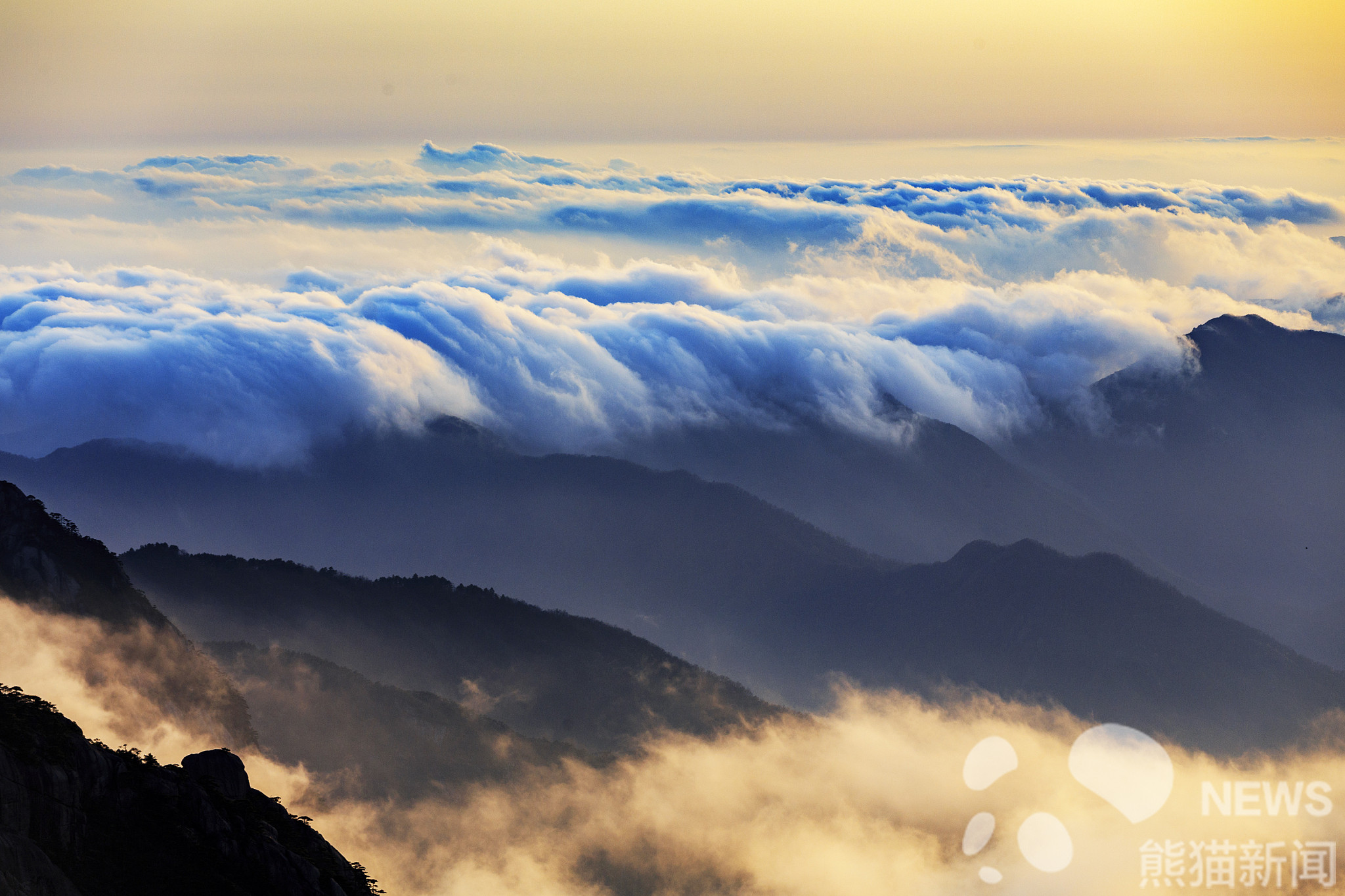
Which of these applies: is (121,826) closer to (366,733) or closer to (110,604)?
(110,604)

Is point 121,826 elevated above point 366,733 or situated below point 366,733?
above

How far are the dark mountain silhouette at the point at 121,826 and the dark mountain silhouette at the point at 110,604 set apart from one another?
191 ft

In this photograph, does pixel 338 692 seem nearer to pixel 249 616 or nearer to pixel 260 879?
pixel 249 616

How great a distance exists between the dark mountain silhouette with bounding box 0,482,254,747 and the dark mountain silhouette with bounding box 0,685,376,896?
5816 centimetres

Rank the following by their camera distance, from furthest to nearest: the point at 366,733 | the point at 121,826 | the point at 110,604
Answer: the point at 366,733
the point at 110,604
the point at 121,826

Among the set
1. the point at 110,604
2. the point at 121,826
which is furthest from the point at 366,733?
the point at 121,826

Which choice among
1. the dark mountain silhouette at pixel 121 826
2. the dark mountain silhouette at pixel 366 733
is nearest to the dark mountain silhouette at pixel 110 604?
the dark mountain silhouette at pixel 366 733

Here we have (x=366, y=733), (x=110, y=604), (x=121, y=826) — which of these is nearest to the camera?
(x=121, y=826)

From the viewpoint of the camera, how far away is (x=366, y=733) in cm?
15812

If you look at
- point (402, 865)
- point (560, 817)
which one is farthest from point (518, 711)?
point (402, 865)

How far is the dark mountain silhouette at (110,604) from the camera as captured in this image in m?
124

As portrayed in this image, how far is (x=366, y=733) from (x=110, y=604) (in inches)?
1570

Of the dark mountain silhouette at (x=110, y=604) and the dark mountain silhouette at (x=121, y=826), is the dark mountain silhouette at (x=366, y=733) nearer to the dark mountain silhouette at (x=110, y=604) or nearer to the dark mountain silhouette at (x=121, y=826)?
the dark mountain silhouette at (x=110, y=604)

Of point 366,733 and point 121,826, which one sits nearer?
point 121,826
